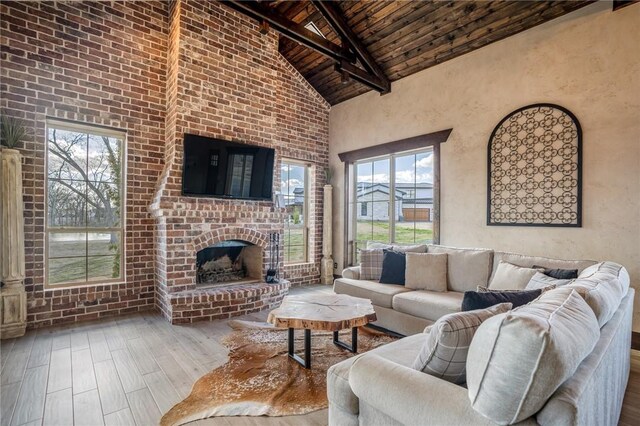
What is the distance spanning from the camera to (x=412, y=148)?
16.4ft

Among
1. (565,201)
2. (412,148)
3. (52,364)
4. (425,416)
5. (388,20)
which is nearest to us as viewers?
(425,416)

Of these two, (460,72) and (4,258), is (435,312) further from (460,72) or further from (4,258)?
(4,258)

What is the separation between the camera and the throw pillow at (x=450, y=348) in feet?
4.18

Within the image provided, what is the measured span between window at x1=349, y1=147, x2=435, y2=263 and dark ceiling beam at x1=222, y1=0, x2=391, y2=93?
1.29m

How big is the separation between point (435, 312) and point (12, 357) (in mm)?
3850

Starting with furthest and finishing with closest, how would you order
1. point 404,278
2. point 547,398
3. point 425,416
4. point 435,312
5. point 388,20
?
point 388,20, point 404,278, point 435,312, point 425,416, point 547,398

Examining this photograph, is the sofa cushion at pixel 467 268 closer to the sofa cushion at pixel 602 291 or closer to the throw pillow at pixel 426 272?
the throw pillow at pixel 426 272

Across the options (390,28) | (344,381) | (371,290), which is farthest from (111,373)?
(390,28)

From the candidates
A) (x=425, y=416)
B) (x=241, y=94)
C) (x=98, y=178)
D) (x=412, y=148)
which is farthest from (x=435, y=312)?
(x=98, y=178)

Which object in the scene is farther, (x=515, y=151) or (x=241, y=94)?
(x=241, y=94)

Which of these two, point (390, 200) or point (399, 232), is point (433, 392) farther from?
point (390, 200)

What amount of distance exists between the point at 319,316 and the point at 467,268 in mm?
1864

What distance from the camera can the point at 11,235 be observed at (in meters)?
3.24

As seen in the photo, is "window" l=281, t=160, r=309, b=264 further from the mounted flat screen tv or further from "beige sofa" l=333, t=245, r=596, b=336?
"beige sofa" l=333, t=245, r=596, b=336
